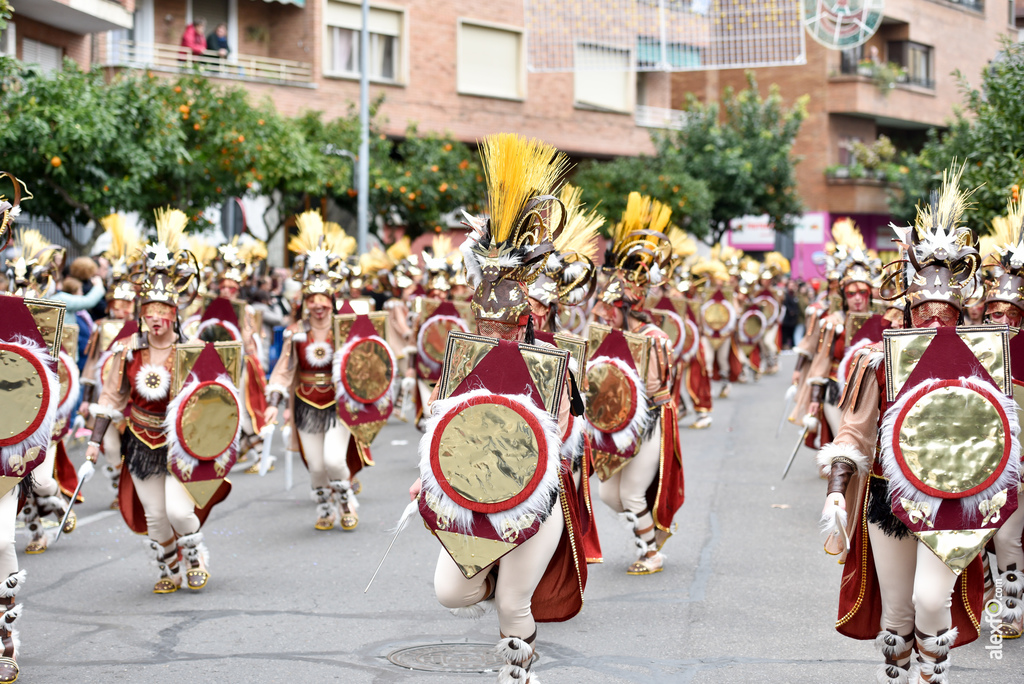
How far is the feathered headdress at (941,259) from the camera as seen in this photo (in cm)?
509

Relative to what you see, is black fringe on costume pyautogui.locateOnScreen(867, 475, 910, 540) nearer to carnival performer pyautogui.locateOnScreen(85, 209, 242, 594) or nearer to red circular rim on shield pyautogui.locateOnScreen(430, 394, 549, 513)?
red circular rim on shield pyautogui.locateOnScreen(430, 394, 549, 513)

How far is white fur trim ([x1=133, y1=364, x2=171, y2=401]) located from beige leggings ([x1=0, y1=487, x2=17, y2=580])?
70.8 inches

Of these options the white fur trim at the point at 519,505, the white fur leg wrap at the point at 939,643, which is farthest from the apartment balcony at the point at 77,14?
the white fur leg wrap at the point at 939,643

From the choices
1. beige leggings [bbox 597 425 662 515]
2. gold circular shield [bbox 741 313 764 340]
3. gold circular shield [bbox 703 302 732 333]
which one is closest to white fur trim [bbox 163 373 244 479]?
beige leggings [bbox 597 425 662 515]

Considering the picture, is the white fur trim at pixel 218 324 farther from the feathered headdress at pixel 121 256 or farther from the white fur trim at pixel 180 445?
the white fur trim at pixel 180 445

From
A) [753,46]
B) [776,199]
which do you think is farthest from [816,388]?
[776,199]

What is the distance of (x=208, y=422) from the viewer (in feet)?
24.8

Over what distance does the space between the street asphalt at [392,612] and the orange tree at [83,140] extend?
514cm

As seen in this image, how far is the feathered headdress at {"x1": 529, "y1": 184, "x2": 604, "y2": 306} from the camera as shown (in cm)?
712

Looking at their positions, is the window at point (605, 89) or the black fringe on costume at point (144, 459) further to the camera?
the window at point (605, 89)

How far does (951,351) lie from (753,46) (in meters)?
14.8

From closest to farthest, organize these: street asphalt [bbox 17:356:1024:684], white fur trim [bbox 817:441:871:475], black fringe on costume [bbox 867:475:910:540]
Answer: black fringe on costume [bbox 867:475:910:540], white fur trim [bbox 817:441:871:475], street asphalt [bbox 17:356:1024:684]

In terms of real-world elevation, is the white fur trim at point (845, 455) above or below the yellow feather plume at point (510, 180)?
below

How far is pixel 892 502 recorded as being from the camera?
4.90 meters
